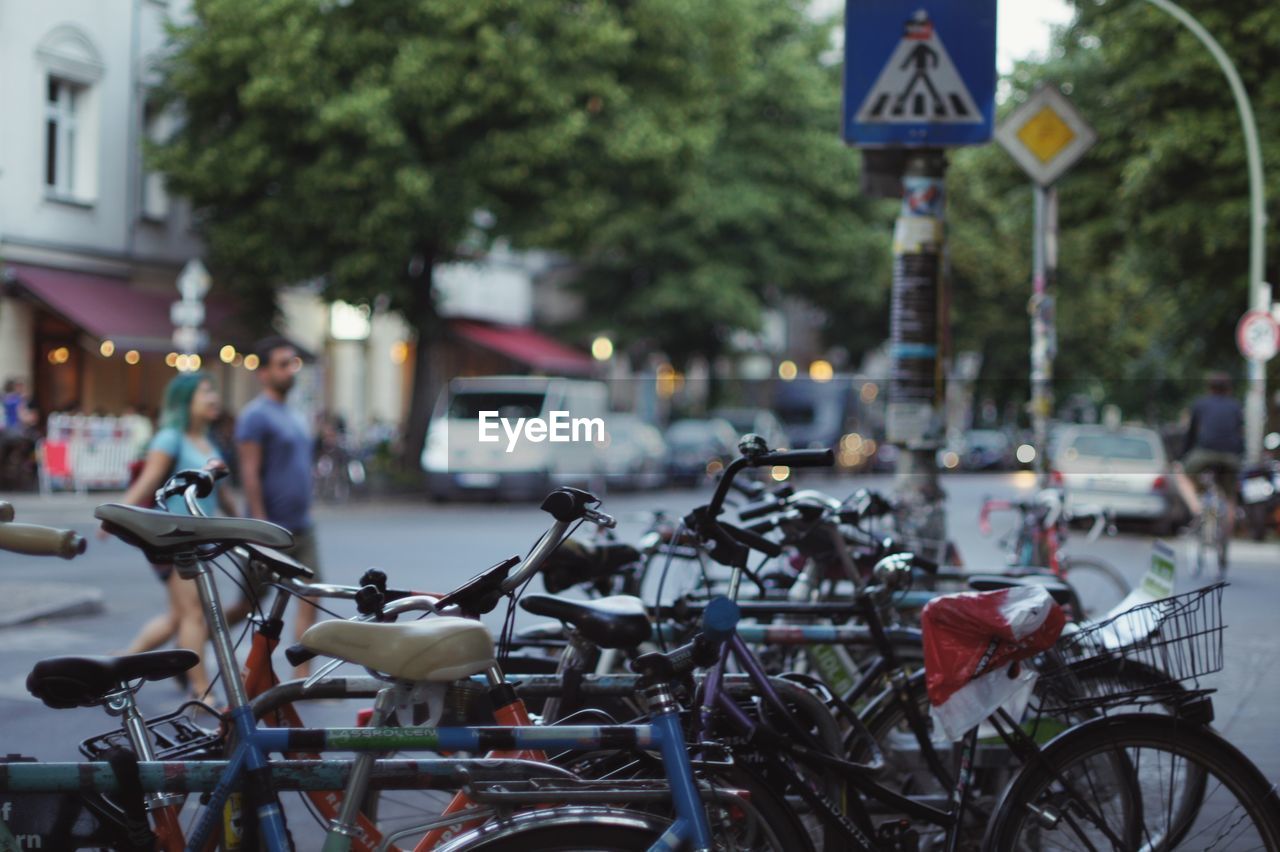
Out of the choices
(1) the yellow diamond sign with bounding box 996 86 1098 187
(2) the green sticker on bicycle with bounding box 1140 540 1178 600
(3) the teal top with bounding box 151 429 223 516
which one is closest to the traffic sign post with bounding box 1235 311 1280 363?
(1) the yellow diamond sign with bounding box 996 86 1098 187

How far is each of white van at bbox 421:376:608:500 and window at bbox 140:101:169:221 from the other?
26088 mm

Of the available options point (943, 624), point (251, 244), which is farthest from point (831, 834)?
point (251, 244)

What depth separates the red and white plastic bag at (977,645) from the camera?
361 cm

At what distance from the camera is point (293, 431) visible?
788 cm

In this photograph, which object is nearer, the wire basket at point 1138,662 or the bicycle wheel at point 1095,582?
the wire basket at point 1138,662

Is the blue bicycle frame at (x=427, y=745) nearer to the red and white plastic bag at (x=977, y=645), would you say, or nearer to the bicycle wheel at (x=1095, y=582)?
the red and white plastic bag at (x=977, y=645)

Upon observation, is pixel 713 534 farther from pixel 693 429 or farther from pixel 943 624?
pixel 693 429

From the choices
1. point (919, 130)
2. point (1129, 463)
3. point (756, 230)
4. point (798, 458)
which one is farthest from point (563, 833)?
point (756, 230)

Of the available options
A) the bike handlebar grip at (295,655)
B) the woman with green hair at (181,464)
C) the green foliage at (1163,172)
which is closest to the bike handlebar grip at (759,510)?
the bike handlebar grip at (295,655)

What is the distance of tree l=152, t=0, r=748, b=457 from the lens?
26.1 metres

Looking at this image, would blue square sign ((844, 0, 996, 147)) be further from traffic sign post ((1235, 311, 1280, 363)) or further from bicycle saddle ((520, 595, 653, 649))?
traffic sign post ((1235, 311, 1280, 363))

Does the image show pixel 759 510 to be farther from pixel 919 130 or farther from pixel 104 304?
pixel 104 304

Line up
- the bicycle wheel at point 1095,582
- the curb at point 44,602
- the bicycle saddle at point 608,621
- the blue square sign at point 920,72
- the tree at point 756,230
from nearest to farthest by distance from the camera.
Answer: the bicycle saddle at point 608,621, the blue square sign at point 920,72, the bicycle wheel at point 1095,582, the curb at point 44,602, the tree at point 756,230

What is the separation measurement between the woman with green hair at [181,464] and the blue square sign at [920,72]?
3551mm
